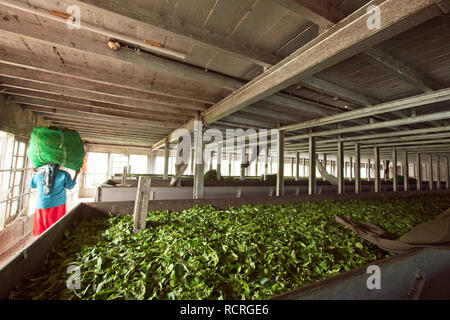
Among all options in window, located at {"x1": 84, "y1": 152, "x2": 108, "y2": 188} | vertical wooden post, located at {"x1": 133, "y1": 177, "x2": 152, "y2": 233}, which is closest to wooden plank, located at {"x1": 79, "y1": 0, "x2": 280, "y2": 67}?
vertical wooden post, located at {"x1": 133, "y1": 177, "x2": 152, "y2": 233}

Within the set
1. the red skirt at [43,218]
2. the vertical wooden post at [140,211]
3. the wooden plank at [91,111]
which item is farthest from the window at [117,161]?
the vertical wooden post at [140,211]

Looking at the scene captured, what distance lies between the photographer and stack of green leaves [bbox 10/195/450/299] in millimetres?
1491

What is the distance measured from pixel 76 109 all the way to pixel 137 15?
5.24 m

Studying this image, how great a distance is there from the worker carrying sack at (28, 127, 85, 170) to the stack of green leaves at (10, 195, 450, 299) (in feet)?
4.17

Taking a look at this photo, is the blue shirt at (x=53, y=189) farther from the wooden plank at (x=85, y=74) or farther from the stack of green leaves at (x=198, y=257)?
the wooden plank at (x=85, y=74)

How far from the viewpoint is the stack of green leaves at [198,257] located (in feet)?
4.89

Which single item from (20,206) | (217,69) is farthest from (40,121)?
(217,69)

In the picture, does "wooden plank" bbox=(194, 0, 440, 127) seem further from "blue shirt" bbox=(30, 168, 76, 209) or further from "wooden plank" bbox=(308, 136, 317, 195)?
"wooden plank" bbox=(308, 136, 317, 195)

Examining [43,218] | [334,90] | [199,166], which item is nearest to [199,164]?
[199,166]

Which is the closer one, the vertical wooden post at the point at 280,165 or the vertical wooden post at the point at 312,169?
the vertical wooden post at the point at 280,165

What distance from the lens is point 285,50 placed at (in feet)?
8.38

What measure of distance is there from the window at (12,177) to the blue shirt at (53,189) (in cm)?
303

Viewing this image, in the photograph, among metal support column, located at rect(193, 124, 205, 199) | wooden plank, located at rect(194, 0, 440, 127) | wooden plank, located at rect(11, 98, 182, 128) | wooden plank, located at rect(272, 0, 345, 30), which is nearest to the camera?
wooden plank, located at rect(194, 0, 440, 127)
